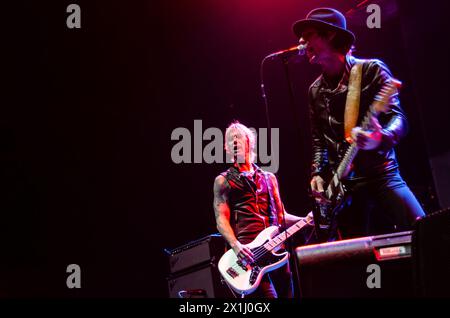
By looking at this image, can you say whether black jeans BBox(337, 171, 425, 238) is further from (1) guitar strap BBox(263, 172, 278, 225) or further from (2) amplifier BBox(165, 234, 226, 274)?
(2) amplifier BBox(165, 234, 226, 274)

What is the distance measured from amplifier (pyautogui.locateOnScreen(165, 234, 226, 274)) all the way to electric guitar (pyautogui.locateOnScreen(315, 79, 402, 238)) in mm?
1684

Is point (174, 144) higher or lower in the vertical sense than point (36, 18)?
lower

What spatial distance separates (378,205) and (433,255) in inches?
42.4

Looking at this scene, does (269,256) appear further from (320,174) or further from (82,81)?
(82,81)

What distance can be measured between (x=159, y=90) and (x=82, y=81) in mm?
940

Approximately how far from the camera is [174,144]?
19.6ft

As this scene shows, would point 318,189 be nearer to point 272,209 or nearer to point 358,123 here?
point 358,123

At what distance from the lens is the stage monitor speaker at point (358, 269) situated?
1.92 metres

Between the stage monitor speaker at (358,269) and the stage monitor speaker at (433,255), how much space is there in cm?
20

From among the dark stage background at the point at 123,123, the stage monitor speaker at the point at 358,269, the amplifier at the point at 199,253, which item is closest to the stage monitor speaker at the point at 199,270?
the amplifier at the point at 199,253

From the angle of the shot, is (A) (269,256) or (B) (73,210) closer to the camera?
(A) (269,256)

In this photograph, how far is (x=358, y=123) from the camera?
9.47 feet
